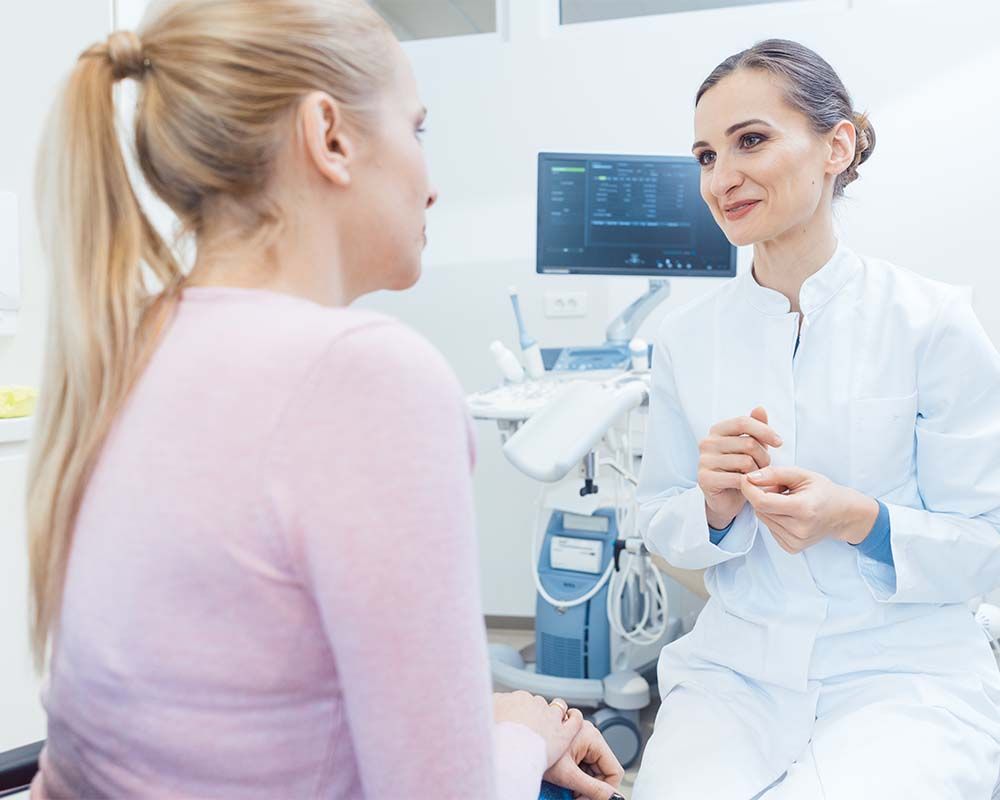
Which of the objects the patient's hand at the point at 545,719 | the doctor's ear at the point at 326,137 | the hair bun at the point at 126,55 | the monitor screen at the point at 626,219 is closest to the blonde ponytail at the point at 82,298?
the hair bun at the point at 126,55

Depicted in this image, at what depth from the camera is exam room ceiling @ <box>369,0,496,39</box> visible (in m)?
3.10

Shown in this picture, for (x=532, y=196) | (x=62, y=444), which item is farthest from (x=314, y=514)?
(x=532, y=196)

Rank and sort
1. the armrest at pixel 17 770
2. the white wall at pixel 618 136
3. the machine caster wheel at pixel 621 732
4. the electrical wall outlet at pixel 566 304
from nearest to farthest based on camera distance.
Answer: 1. the armrest at pixel 17 770
2. the machine caster wheel at pixel 621 732
3. the white wall at pixel 618 136
4. the electrical wall outlet at pixel 566 304

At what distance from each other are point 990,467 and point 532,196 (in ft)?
6.70

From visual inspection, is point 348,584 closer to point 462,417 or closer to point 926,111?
point 462,417

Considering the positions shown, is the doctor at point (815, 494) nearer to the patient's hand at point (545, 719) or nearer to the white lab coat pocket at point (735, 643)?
the white lab coat pocket at point (735, 643)

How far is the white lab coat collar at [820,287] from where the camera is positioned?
1.16 meters

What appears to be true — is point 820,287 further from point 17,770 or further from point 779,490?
point 17,770

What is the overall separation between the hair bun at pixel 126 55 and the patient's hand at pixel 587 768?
2.09ft

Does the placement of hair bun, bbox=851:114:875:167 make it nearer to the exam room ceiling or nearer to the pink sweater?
the pink sweater

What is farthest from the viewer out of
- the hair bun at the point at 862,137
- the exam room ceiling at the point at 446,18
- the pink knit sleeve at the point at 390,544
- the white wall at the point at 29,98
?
the exam room ceiling at the point at 446,18

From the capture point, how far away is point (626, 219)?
7.29ft

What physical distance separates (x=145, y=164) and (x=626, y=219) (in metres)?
1.73

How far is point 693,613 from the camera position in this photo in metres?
2.53
